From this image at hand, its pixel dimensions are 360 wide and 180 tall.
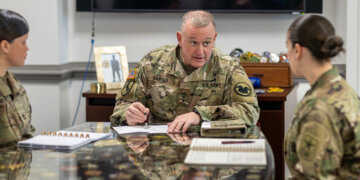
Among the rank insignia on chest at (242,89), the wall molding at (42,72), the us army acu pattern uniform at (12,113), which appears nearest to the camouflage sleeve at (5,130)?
the us army acu pattern uniform at (12,113)

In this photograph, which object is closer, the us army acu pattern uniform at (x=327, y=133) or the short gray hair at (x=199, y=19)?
the us army acu pattern uniform at (x=327, y=133)

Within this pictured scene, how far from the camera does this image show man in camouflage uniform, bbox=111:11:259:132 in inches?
109

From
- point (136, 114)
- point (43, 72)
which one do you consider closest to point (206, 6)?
point (43, 72)

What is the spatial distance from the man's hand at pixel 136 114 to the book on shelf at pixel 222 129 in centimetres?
33

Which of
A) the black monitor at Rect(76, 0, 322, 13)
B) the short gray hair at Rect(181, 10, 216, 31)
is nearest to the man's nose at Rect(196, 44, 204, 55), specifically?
the short gray hair at Rect(181, 10, 216, 31)

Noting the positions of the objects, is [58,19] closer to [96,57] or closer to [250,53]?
[96,57]

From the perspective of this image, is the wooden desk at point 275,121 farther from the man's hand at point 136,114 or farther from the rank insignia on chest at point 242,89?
the man's hand at point 136,114

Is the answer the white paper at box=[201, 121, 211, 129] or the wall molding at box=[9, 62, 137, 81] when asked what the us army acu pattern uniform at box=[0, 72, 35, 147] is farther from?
the wall molding at box=[9, 62, 137, 81]

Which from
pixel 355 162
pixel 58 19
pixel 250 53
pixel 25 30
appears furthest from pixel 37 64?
pixel 355 162

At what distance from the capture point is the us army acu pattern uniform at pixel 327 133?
1.53m

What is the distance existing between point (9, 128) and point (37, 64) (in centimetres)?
244

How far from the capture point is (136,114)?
2.60 m

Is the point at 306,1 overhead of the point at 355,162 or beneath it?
overhead

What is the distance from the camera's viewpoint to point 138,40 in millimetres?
4625
